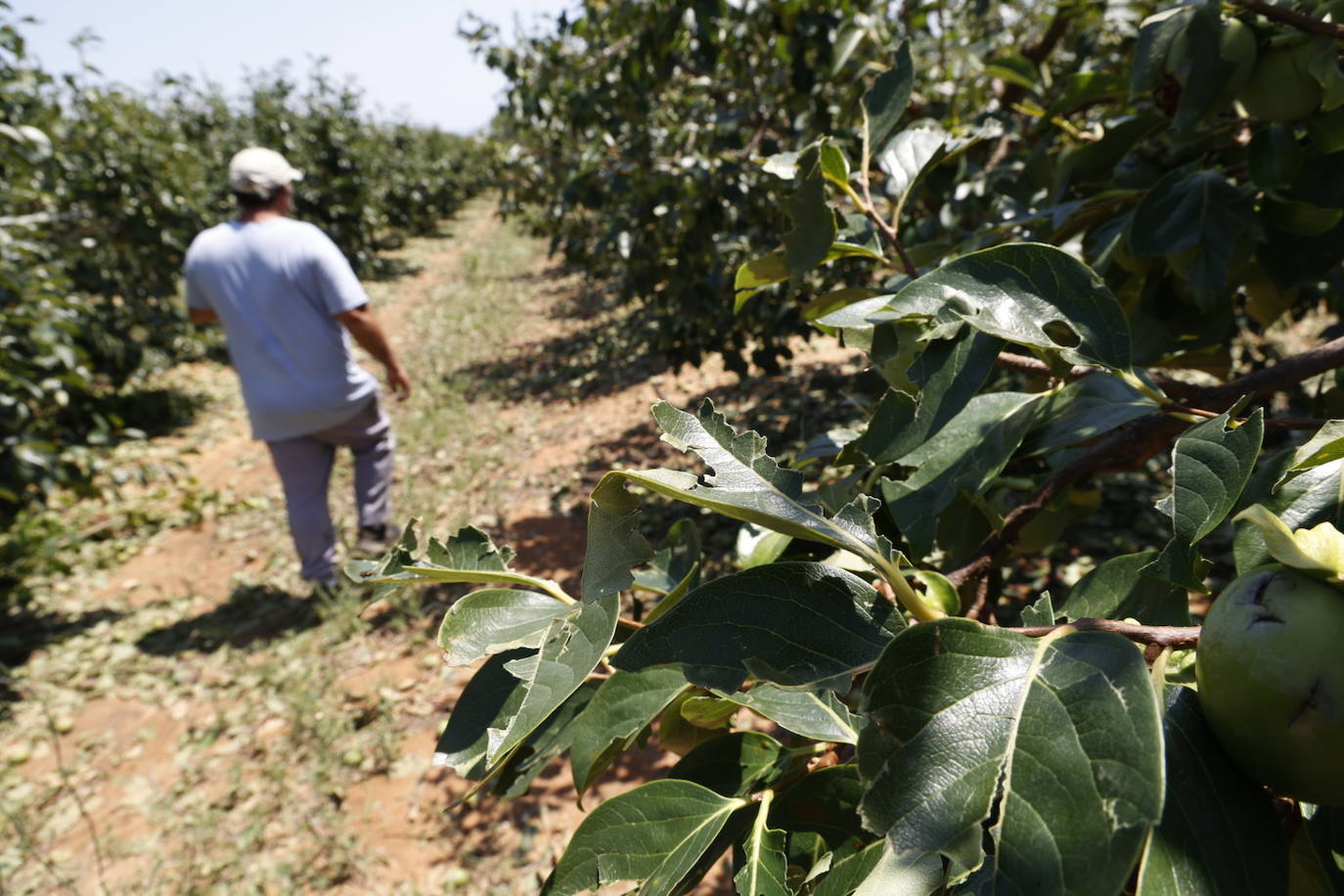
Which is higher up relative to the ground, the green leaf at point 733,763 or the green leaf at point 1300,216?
the green leaf at point 1300,216

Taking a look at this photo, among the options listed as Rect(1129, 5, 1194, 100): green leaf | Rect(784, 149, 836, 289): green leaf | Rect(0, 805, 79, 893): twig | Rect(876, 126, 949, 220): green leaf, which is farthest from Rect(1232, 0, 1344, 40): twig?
Rect(0, 805, 79, 893): twig

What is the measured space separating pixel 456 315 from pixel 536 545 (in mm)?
8020

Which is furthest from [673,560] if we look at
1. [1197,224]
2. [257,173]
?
[257,173]

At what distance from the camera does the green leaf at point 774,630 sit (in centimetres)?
50

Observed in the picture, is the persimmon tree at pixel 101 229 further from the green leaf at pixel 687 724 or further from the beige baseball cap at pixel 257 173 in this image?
the green leaf at pixel 687 724

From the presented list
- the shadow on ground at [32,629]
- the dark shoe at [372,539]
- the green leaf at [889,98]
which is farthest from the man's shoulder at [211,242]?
the green leaf at [889,98]

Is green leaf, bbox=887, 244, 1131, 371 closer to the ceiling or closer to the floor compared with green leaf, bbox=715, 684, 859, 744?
closer to the ceiling

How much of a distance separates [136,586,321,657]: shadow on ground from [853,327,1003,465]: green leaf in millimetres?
4314

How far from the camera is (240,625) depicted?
175 inches

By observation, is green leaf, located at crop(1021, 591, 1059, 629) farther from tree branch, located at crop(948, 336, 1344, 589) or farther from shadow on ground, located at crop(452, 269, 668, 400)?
shadow on ground, located at crop(452, 269, 668, 400)

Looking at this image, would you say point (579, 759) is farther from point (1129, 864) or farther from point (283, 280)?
point (283, 280)

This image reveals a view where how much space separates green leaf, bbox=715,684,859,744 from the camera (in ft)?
2.03

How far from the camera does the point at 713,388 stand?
23.0 ft

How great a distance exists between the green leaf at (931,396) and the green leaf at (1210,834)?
1.14 feet
